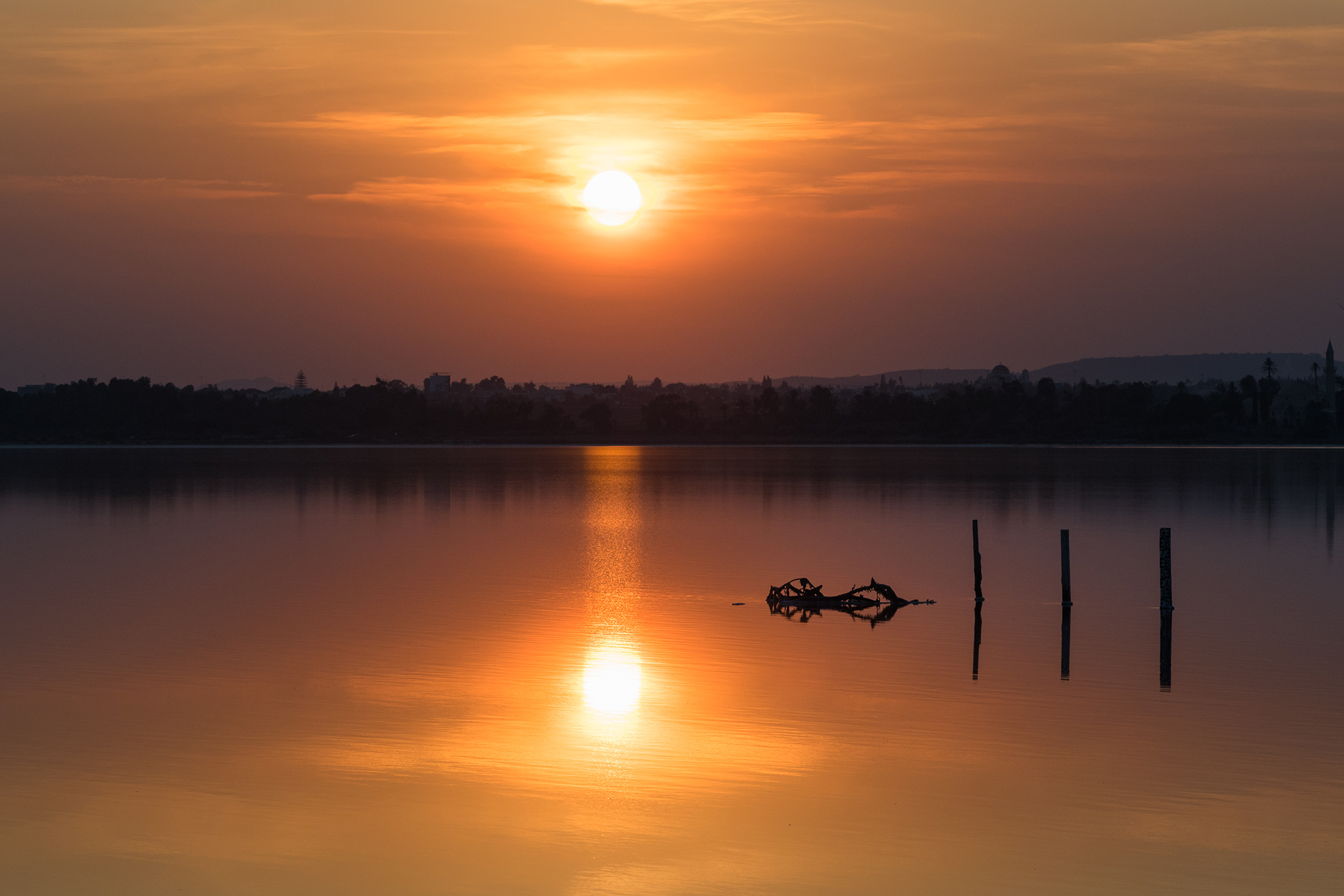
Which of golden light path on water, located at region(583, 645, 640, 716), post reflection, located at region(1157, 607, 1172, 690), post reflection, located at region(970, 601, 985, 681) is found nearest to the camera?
golden light path on water, located at region(583, 645, 640, 716)

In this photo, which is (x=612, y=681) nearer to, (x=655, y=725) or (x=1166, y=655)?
(x=655, y=725)

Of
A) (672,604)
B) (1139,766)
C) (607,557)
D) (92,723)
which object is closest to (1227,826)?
(1139,766)

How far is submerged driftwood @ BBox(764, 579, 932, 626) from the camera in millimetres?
31384

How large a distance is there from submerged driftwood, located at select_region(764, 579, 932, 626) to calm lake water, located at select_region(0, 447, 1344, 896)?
498 millimetres

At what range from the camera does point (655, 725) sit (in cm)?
1906

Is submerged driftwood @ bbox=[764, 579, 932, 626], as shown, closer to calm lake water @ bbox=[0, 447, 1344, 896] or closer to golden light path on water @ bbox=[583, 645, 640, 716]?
calm lake water @ bbox=[0, 447, 1344, 896]

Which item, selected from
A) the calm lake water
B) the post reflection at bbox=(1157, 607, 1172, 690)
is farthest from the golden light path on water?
the post reflection at bbox=(1157, 607, 1172, 690)

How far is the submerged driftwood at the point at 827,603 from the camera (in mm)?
31384

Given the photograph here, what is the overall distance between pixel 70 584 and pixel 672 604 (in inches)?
650

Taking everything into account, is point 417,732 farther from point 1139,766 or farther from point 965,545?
point 965,545

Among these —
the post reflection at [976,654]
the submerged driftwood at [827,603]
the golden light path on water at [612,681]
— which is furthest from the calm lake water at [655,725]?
the submerged driftwood at [827,603]

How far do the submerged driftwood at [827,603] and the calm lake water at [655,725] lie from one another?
498 mm

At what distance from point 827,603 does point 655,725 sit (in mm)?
13479

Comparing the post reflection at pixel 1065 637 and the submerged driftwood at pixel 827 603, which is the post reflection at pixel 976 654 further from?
the submerged driftwood at pixel 827 603
